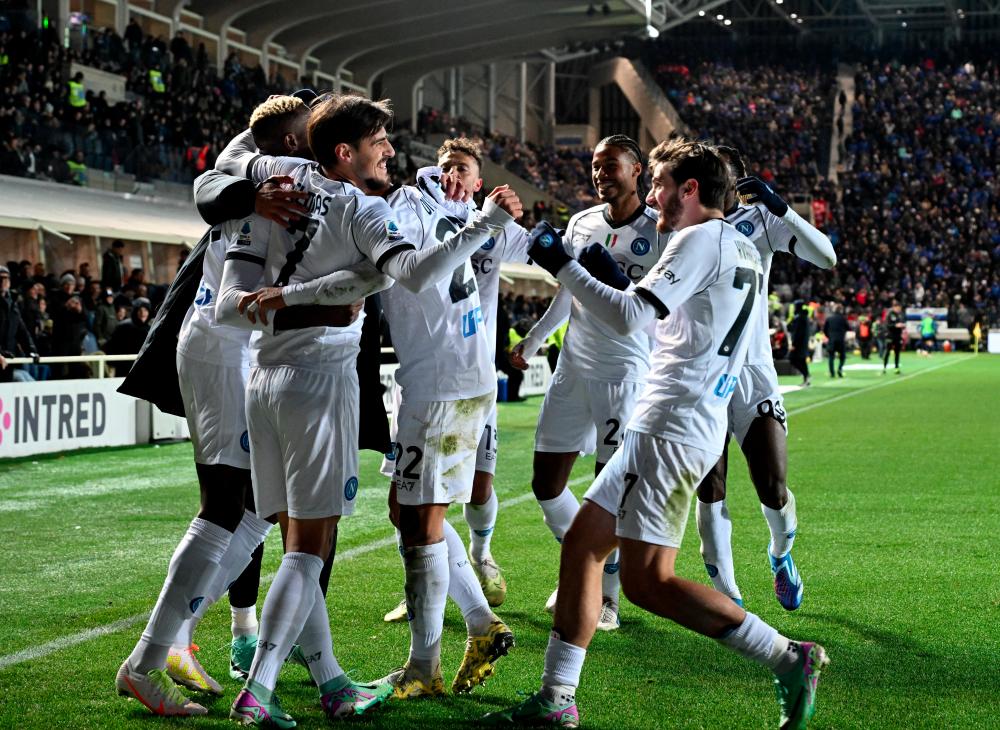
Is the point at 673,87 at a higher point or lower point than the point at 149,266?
higher

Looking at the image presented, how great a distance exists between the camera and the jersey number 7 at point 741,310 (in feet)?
14.5

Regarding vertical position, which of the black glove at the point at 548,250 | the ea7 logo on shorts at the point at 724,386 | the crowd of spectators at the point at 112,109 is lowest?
the ea7 logo on shorts at the point at 724,386

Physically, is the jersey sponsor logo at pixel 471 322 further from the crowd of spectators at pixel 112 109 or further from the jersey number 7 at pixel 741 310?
the crowd of spectators at pixel 112 109

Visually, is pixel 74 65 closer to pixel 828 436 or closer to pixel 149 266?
pixel 149 266

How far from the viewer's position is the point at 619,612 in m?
6.34

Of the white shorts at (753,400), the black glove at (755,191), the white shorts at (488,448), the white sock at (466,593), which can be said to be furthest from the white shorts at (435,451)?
the white shorts at (753,400)

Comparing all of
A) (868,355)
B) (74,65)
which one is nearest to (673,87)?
(868,355)

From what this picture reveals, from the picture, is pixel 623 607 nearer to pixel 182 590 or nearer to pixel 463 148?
pixel 463 148

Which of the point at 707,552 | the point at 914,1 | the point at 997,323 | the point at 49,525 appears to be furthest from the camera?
the point at 914,1

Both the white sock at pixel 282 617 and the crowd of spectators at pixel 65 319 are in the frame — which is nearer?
the white sock at pixel 282 617

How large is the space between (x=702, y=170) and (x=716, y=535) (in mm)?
2385

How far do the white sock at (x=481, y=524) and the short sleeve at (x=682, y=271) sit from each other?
259 centimetres

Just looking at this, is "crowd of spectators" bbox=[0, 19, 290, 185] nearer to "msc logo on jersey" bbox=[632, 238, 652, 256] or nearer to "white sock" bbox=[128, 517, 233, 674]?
"msc logo on jersey" bbox=[632, 238, 652, 256]

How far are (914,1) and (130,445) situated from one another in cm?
5449
